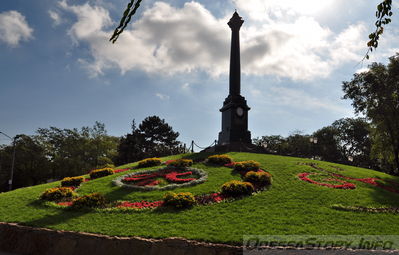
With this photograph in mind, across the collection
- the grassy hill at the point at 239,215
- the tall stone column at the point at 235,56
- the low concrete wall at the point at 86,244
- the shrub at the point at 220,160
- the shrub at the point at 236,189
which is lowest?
the low concrete wall at the point at 86,244

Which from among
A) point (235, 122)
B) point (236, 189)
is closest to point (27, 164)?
point (235, 122)

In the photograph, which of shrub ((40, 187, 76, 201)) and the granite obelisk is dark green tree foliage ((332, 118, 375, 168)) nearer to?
the granite obelisk

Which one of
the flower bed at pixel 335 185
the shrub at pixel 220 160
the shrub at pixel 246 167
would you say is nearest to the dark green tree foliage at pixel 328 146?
the shrub at pixel 220 160

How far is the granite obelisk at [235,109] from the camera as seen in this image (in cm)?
2906

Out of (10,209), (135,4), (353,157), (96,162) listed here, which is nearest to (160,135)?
(96,162)

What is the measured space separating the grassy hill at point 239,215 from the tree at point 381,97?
42.5 ft

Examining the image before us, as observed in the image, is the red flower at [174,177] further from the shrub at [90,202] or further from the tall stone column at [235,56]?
the tall stone column at [235,56]

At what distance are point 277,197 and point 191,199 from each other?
439 centimetres

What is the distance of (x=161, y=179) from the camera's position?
19047 mm

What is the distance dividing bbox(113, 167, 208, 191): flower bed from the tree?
1925cm

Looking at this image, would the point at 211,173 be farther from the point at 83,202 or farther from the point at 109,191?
the point at 83,202

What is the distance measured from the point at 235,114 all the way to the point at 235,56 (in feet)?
22.5

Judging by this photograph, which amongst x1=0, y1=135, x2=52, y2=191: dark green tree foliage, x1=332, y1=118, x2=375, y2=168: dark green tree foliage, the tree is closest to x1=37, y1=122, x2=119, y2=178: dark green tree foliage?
x1=0, y1=135, x2=52, y2=191: dark green tree foliage

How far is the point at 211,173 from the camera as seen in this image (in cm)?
1956
